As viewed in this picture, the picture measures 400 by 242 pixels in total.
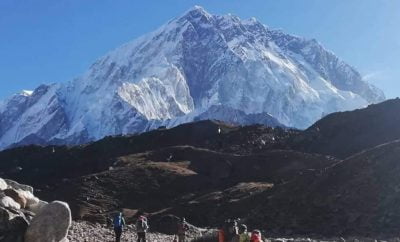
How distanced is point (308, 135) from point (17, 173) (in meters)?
57.1

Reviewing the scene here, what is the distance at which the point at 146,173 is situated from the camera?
112m

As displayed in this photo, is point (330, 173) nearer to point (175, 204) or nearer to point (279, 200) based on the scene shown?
point (279, 200)

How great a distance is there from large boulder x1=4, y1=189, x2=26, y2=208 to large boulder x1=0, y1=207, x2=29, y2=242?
329cm

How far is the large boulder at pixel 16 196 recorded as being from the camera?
32.4 m

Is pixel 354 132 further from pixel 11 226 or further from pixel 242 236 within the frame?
pixel 11 226

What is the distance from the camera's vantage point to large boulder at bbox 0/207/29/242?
92.7 ft

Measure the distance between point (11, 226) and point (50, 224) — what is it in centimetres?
160

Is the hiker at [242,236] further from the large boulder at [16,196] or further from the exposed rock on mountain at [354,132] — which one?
the exposed rock on mountain at [354,132]

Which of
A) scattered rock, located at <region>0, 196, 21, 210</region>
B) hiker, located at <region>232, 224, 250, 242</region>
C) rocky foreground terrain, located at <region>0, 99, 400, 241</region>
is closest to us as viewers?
hiker, located at <region>232, 224, 250, 242</region>

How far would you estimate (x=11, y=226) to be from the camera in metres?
28.6

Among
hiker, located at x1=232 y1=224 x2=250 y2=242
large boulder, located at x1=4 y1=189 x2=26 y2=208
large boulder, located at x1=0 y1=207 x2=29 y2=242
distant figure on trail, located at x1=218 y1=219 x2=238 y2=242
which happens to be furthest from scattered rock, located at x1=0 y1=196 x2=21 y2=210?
hiker, located at x1=232 y1=224 x2=250 y2=242

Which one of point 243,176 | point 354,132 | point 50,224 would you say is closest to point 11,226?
point 50,224

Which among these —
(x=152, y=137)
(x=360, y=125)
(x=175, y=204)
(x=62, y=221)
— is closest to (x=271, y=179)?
(x=175, y=204)

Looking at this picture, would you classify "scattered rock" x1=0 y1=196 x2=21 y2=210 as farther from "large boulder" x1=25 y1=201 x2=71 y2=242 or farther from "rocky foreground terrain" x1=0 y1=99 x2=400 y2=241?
"rocky foreground terrain" x1=0 y1=99 x2=400 y2=241
